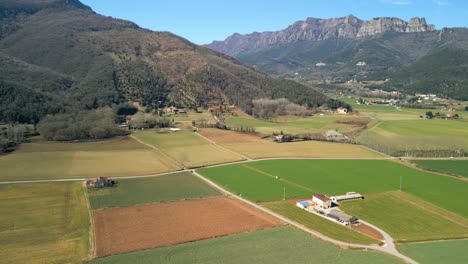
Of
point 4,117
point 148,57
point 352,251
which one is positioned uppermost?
point 148,57

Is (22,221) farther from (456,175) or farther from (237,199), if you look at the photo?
(456,175)

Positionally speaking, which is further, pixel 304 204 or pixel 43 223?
pixel 304 204

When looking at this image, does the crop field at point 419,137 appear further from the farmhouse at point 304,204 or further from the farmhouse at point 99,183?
the farmhouse at point 99,183

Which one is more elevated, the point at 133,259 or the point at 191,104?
the point at 191,104

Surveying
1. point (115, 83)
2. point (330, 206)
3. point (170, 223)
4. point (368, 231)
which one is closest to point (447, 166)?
point (330, 206)

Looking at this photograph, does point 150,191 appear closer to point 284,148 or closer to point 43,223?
point 43,223

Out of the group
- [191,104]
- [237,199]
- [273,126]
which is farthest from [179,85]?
[237,199]
